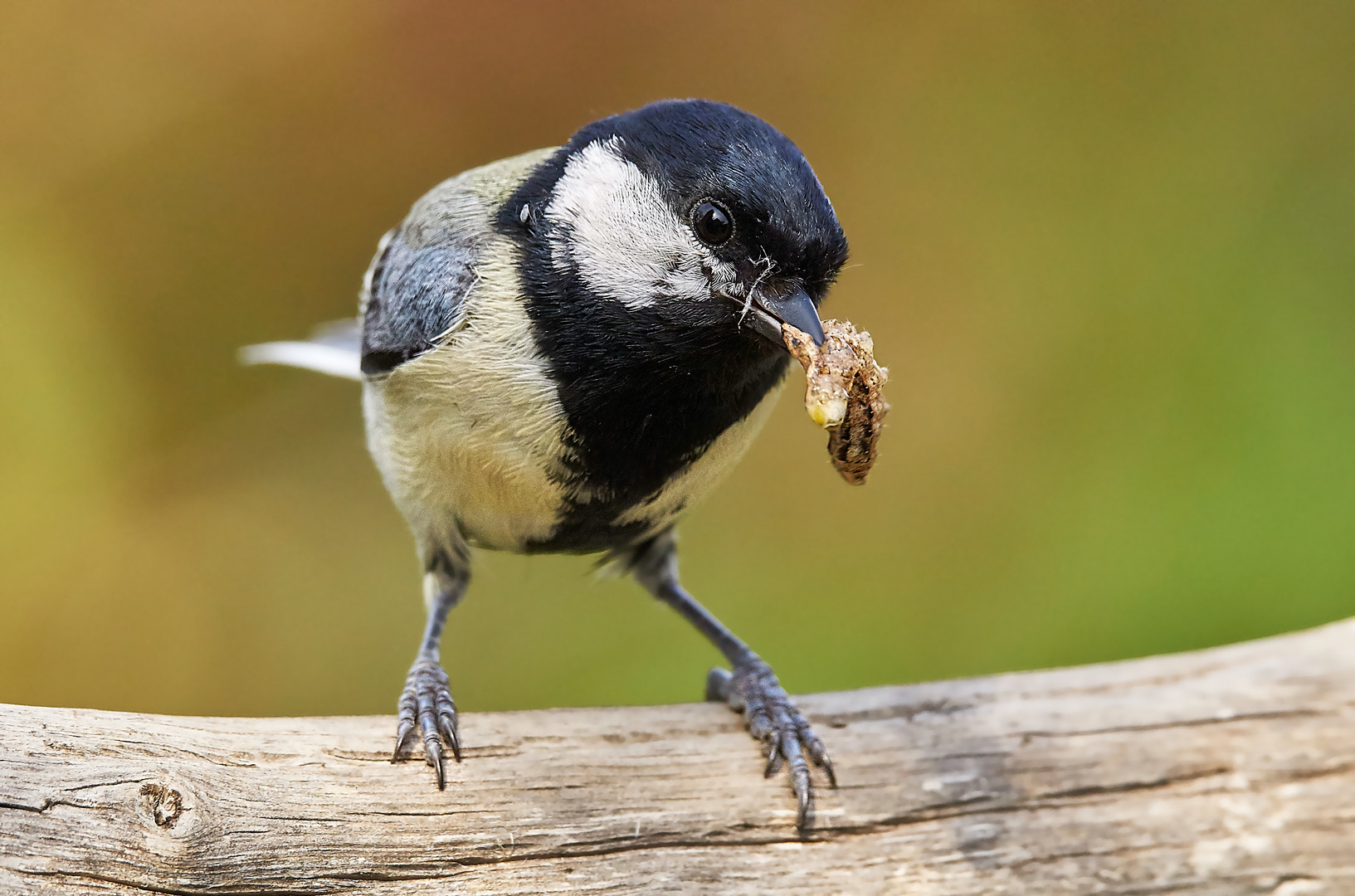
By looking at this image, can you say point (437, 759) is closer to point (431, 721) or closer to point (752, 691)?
point (431, 721)

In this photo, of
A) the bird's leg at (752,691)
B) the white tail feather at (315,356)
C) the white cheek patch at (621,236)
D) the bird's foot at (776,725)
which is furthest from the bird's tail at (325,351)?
the bird's foot at (776,725)

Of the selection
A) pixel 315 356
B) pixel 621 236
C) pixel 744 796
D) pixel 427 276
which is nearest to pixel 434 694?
pixel 744 796

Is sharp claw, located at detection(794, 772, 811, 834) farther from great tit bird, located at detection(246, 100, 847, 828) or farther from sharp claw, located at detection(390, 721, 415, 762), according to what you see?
sharp claw, located at detection(390, 721, 415, 762)

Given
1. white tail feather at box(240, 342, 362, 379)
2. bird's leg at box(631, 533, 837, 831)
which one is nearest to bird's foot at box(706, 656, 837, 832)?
bird's leg at box(631, 533, 837, 831)

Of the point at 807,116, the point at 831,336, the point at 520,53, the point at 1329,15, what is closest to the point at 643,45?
the point at 520,53

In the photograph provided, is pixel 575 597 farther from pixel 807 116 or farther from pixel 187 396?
pixel 807 116

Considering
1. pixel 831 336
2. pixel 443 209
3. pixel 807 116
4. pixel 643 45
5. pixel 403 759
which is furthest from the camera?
pixel 807 116

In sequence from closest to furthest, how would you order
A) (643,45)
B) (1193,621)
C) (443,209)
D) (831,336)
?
(831,336)
(443,209)
(1193,621)
(643,45)
